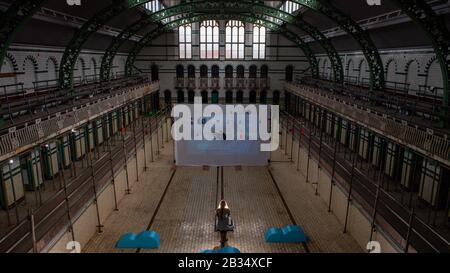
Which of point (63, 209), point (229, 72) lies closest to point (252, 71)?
point (229, 72)

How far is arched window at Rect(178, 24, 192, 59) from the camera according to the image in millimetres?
45250


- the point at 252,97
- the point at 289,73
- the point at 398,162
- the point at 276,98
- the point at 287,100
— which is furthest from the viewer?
the point at 276,98

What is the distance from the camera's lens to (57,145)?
18.6m

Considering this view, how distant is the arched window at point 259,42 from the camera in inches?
1797

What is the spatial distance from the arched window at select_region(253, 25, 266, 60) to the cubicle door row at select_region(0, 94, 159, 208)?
70.0 ft

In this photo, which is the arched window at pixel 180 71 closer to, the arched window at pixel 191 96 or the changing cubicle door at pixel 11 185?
the arched window at pixel 191 96

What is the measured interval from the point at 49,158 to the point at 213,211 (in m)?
9.10

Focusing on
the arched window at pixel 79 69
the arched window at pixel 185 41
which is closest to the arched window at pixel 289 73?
the arched window at pixel 185 41

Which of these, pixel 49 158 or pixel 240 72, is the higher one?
pixel 240 72

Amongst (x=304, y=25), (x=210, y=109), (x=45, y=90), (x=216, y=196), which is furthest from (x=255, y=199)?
(x=210, y=109)

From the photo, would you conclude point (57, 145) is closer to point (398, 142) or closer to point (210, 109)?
point (398, 142)

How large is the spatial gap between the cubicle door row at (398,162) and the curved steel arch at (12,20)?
16934 mm

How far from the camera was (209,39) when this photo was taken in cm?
4550

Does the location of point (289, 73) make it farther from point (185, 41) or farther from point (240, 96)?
point (185, 41)
